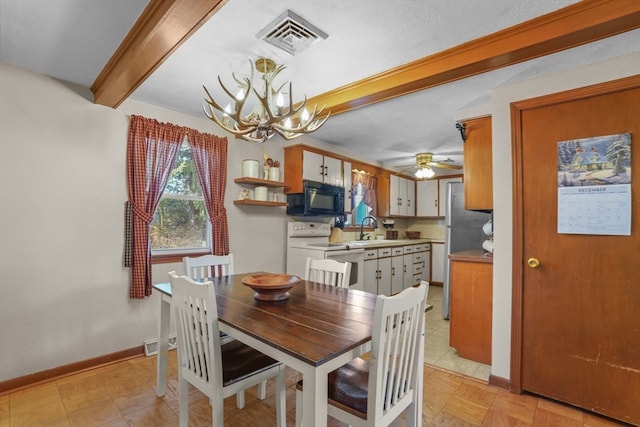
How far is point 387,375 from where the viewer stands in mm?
1223

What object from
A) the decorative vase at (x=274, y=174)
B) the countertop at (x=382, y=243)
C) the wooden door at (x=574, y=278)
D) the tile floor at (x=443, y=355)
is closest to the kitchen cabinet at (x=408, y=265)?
the countertop at (x=382, y=243)

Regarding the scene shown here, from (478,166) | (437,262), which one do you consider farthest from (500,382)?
(437,262)

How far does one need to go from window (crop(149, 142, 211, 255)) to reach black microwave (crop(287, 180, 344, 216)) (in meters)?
1.09

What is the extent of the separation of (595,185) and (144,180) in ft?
10.9

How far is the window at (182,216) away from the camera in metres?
2.86

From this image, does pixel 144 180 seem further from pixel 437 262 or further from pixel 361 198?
pixel 437 262

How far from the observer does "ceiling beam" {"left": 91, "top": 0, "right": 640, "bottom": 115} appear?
1.40 meters

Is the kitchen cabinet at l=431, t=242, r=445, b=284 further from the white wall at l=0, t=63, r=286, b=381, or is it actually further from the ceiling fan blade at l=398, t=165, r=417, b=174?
the white wall at l=0, t=63, r=286, b=381

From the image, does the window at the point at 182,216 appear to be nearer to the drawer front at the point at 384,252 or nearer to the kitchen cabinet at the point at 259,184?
the kitchen cabinet at the point at 259,184

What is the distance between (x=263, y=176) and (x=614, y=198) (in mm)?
3018

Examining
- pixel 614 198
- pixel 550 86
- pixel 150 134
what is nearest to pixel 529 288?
pixel 614 198

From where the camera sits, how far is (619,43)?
1.70 metres

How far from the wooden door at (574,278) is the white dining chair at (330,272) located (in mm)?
1218

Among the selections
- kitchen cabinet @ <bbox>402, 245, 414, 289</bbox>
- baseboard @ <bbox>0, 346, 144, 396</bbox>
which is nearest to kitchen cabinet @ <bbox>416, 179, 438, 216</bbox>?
kitchen cabinet @ <bbox>402, 245, 414, 289</bbox>
